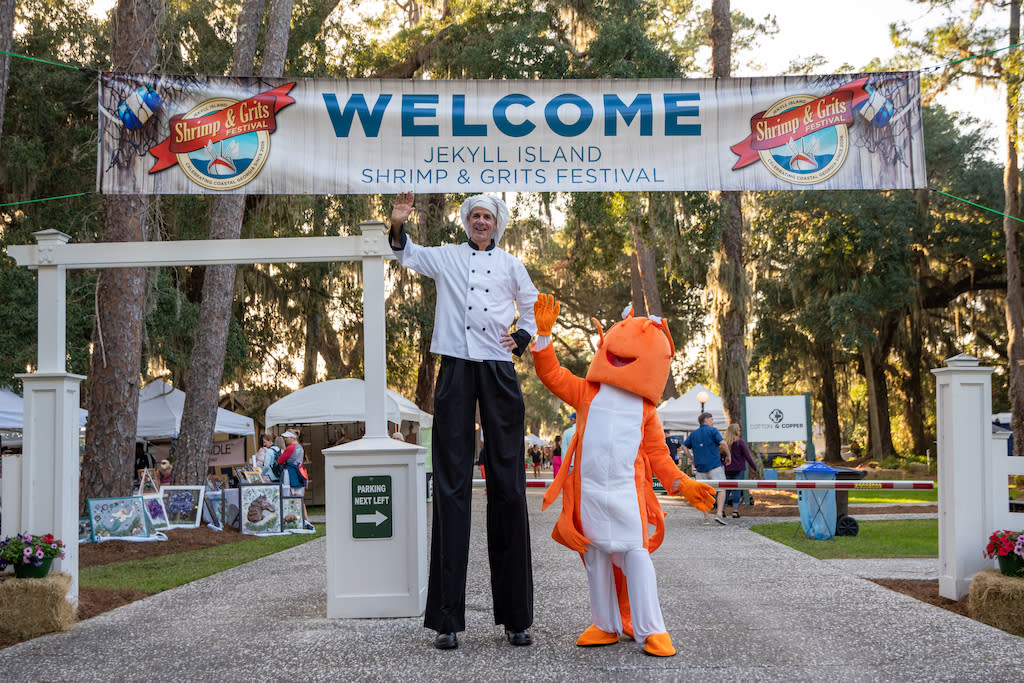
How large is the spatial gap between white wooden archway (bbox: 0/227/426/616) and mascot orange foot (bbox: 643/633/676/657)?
1.57m

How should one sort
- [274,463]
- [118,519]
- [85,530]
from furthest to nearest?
[274,463] < [118,519] < [85,530]

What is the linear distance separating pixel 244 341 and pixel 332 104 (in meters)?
14.8

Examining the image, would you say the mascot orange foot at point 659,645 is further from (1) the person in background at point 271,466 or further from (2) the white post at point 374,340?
(1) the person in background at point 271,466

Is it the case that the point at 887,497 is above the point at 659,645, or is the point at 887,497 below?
below

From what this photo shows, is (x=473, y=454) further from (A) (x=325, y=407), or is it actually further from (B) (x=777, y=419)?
(B) (x=777, y=419)

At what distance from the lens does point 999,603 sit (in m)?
5.09

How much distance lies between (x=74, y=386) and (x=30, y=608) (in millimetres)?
1260

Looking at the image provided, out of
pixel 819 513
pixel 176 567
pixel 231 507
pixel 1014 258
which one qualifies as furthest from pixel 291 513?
pixel 1014 258

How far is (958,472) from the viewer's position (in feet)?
19.2

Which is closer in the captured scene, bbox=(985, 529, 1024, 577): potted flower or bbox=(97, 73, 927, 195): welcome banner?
bbox=(985, 529, 1024, 577): potted flower

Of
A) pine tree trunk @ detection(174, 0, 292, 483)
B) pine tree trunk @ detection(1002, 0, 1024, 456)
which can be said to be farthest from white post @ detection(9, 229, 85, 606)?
pine tree trunk @ detection(1002, 0, 1024, 456)

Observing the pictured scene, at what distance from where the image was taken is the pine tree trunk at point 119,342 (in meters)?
11.1

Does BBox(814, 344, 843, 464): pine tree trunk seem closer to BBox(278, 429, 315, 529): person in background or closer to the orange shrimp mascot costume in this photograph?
BBox(278, 429, 315, 529): person in background

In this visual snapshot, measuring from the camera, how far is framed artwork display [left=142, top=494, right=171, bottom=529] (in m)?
11.8
